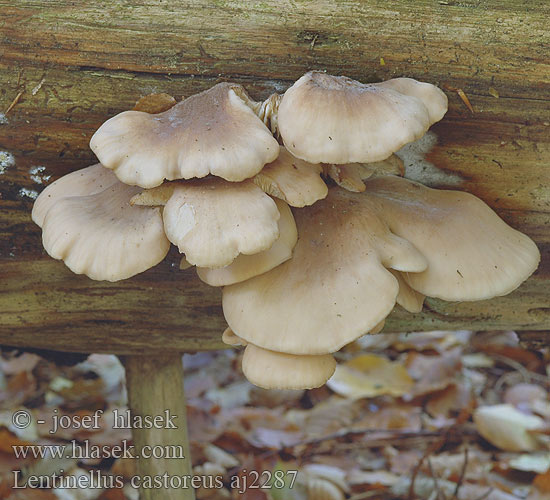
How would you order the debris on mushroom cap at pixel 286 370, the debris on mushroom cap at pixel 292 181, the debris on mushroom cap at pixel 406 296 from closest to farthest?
the debris on mushroom cap at pixel 292 181 < the debris on mushroom cap at pixel 286 370 < the debris on mushroom cap at pixel 406 296

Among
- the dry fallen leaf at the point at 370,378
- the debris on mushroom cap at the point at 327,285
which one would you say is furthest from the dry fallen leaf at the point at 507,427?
the debris on mushroom cap at the point at 327,285

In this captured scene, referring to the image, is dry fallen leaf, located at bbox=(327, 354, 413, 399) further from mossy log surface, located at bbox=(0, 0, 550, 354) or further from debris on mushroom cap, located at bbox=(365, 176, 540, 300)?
debris on mushroom cap, located at bbox=(365, 176, 540, 300)

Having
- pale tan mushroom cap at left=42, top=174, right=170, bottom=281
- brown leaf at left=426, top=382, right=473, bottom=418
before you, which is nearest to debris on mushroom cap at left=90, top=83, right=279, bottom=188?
pale tan mushroom cap at left=42, top=174, right=170, bottom=281

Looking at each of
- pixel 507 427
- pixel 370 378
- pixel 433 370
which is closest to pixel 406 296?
pixel 507 427

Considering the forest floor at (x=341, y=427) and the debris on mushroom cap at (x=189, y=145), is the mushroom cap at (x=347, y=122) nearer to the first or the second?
the debris on mushroom cap at (x=189, y=145)

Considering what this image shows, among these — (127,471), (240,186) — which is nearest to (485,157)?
(240,186)

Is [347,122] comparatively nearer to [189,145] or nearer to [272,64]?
[189,145]
